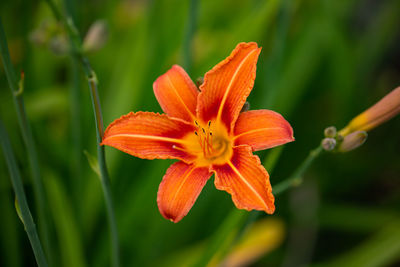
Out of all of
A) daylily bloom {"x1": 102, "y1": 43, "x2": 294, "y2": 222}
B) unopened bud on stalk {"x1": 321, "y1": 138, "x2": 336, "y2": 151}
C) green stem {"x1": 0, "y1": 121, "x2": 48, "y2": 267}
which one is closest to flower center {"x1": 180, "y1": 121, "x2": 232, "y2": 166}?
daylily bloom {"x1": 102, "y1": 43, "x2": 294, "y2": 222}

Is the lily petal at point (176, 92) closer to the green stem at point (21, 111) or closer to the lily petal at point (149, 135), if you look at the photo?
the lily petal at point (149, 135)

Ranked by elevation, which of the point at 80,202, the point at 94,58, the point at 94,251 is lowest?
the point at 94,251

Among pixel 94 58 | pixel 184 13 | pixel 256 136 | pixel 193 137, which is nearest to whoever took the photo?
pixel 256 136

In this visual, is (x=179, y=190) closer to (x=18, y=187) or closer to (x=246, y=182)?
(x=246, y=182)

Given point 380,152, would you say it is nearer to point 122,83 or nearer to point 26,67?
point 122,83

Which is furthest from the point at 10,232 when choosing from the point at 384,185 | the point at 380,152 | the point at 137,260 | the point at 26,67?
the point at 384,185

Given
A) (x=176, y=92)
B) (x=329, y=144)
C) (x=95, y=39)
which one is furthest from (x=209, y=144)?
(x=95, y=39)
